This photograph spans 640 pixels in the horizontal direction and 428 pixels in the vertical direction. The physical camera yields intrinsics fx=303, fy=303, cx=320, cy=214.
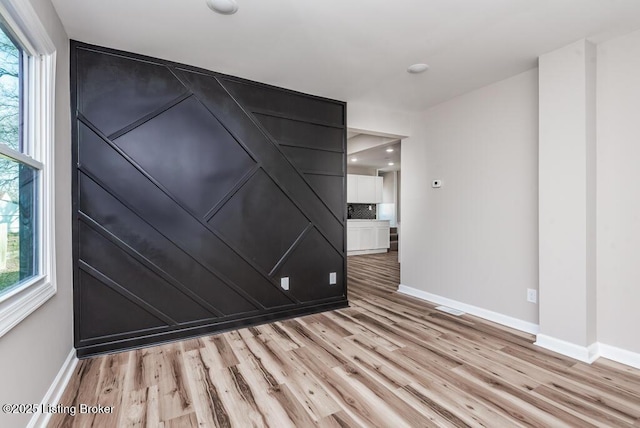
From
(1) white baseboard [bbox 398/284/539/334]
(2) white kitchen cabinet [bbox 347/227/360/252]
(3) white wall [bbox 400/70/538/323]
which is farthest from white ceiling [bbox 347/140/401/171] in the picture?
(1) white baseboard [bbox 398/284/539/334]

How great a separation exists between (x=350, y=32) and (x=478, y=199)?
2191 mm

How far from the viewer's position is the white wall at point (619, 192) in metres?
2.23

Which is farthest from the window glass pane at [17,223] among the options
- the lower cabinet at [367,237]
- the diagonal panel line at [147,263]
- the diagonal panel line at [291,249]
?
the lower cabinet at [367,237]

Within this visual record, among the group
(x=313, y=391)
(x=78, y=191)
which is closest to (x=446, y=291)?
(x=313, y=391)

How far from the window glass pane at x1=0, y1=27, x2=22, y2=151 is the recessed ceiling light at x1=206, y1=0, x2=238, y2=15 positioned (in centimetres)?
105

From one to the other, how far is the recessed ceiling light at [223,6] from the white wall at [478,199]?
263cm

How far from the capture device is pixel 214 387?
1.91 metres

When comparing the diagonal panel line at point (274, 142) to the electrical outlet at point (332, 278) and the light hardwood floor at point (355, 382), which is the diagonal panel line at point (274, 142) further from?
the light hardwood floor at point (355, 382)

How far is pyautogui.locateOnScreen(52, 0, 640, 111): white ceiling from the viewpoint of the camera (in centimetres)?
193

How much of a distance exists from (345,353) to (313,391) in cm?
56

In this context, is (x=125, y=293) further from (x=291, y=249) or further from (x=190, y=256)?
(x=291, y=249)

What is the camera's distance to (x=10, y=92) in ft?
4.95

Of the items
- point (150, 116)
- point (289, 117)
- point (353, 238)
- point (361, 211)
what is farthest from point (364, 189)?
point (150, 116)

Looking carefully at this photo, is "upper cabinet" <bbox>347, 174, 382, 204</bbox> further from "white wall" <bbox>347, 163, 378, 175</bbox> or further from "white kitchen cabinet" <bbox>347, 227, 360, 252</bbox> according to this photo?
"white kitchen cabinet" <bbox>347, 227, 360, 252</bbox>
